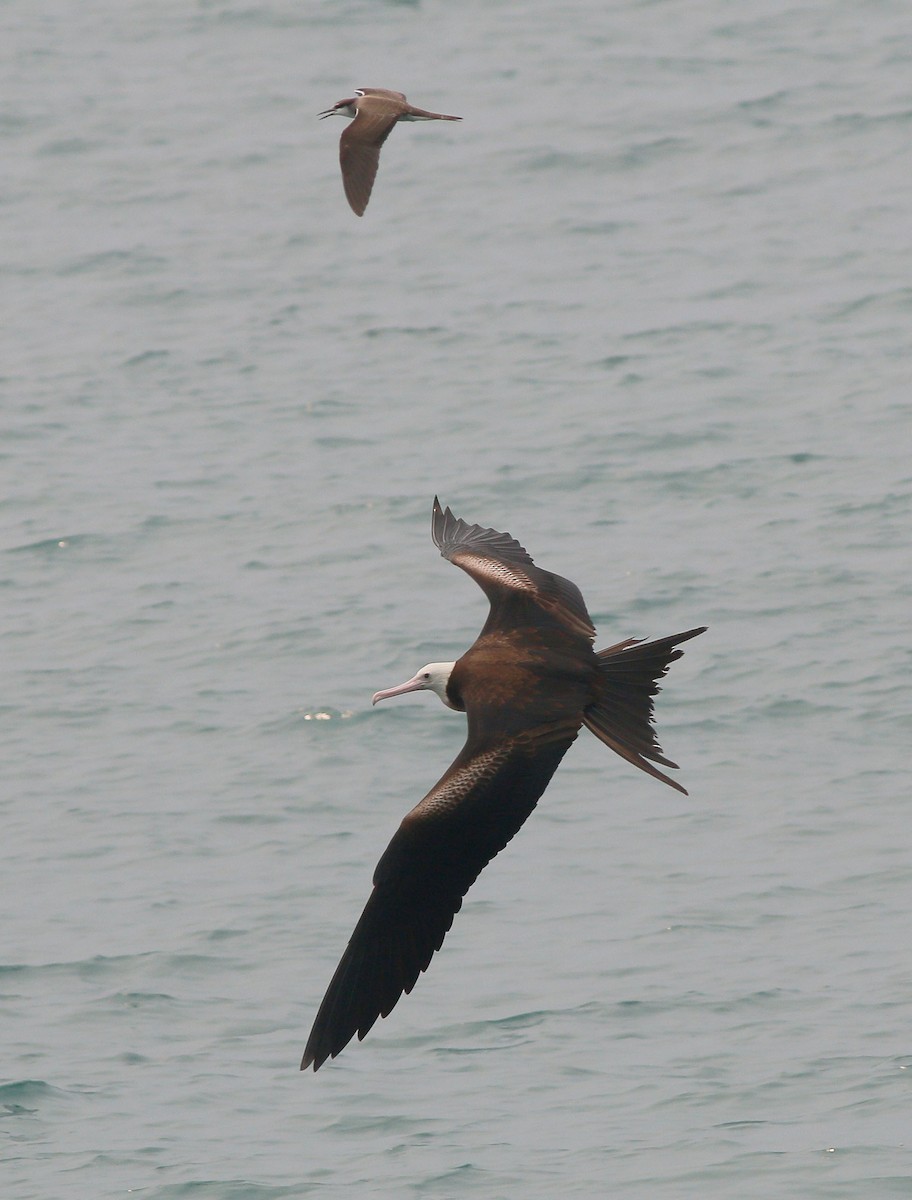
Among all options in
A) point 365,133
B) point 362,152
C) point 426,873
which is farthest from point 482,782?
point 365,133

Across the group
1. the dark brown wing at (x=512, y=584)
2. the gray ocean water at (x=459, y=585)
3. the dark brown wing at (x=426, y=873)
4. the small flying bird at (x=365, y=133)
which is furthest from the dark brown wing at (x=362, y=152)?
the dark brown wing at (x=426, y=873)

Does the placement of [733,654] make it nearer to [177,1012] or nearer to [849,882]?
[849,882]

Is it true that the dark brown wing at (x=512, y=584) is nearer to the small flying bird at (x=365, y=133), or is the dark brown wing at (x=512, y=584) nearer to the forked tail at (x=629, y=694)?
the forked tail at (x=629, y=694)

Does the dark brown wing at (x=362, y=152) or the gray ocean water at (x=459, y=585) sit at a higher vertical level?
the dark brown wing at (x=362, y=152)

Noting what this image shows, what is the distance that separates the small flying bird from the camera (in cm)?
1216

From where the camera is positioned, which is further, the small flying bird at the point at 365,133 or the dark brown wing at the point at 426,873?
the small flying bird at the point at 365,133

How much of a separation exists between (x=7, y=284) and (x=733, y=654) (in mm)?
10414

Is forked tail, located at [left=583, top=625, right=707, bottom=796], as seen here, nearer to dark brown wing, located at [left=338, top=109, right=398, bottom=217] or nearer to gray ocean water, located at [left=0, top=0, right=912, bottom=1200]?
gray ocean water, located at [left=0, top=0, right=912, bottom=1200]

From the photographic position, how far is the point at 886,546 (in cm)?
1559

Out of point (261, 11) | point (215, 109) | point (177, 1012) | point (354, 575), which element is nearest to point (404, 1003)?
point (177, 1012)

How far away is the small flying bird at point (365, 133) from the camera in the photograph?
479 inches

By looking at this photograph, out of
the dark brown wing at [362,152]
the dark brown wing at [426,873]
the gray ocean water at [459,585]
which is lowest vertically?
the gray ocean water at [459,585]

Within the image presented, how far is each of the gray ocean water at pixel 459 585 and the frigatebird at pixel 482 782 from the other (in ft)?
4.65

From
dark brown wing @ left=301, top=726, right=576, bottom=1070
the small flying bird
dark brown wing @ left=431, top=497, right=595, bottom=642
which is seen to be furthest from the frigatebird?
the small flying bird
